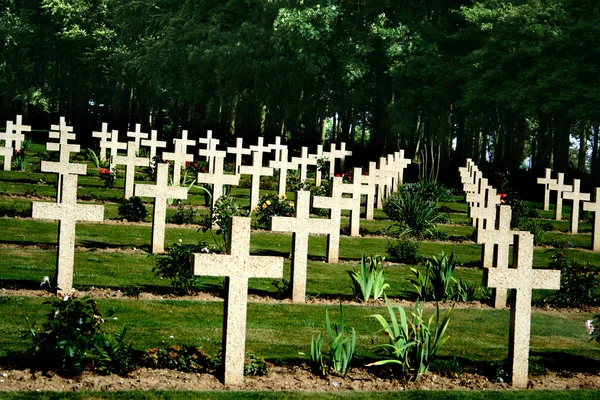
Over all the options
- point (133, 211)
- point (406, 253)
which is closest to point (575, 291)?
point (406, 253)

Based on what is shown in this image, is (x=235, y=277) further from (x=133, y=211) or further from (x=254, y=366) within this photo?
(x=133, y=211)

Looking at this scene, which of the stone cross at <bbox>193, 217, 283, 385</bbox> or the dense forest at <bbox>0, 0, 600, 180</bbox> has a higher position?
the dense forest at <bbox>0, 0, 600, 180</bbox>

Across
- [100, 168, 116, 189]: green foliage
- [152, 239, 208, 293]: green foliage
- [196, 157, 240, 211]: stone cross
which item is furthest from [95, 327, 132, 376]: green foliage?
[100, 168, 116, 189]: green foliage

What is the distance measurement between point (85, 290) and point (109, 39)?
4711cm

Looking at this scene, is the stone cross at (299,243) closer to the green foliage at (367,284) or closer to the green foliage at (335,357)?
the green foliage at (367,284)

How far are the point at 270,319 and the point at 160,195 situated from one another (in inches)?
181

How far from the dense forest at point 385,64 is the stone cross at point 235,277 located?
27.5 metres

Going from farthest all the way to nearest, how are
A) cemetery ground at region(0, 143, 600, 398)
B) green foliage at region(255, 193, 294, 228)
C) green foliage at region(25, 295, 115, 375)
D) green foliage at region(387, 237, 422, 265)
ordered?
green foliage at region(255, 193, 294, 228), green foliage at region(387, 237, 422, 265), cemetery ground at region(0, 143, 600, 398), green foliage at region(25, 295, 115, 375)

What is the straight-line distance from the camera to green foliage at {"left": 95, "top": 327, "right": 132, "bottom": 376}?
8.35 metres

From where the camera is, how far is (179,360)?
874cm

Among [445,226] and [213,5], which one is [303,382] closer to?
[445,226]

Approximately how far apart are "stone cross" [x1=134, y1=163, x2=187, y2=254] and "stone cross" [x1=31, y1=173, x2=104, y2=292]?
346 cm

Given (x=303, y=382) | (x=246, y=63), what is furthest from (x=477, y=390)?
(x=246, y=63)

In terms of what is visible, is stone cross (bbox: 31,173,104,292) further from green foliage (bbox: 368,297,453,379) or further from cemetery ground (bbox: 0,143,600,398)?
green foliage (bbox: 368,297,453,379)
